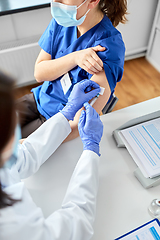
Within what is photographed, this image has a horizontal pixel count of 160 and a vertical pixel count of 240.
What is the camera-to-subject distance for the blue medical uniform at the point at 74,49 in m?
1.02

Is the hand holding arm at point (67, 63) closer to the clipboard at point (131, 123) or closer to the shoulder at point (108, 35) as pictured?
the shoulder at point (108, 35)

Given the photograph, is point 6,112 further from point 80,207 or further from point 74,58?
point 74,58

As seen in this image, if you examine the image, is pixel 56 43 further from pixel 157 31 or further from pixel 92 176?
pixel 157 31

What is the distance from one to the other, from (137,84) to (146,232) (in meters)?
2.02

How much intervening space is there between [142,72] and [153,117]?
1.72 metres

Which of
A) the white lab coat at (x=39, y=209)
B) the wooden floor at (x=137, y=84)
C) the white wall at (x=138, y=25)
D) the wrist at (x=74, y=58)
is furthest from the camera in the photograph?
the wooden floor at (x=137, y=84)

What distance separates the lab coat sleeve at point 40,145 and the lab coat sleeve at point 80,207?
186 millimetres

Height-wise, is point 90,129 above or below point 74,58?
below

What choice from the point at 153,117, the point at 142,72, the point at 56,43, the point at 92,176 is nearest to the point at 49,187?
the point at 92,176

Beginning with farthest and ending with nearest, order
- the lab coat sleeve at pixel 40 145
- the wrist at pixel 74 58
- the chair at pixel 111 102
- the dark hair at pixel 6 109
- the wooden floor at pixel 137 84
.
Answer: the wooden floor at pixel 137 84
the chair at pixel 111 102
the wrist at pixel 74 58
the lab coat sleeve at pixel 40 145
the dark hair at pixel 6 109

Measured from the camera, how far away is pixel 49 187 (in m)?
0.86

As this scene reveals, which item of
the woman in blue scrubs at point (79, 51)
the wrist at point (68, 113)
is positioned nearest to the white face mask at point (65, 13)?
the woman in blue scrubs at point (79, 51)

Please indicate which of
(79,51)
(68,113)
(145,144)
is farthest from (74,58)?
(145,144)

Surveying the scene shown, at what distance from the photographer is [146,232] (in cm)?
73
